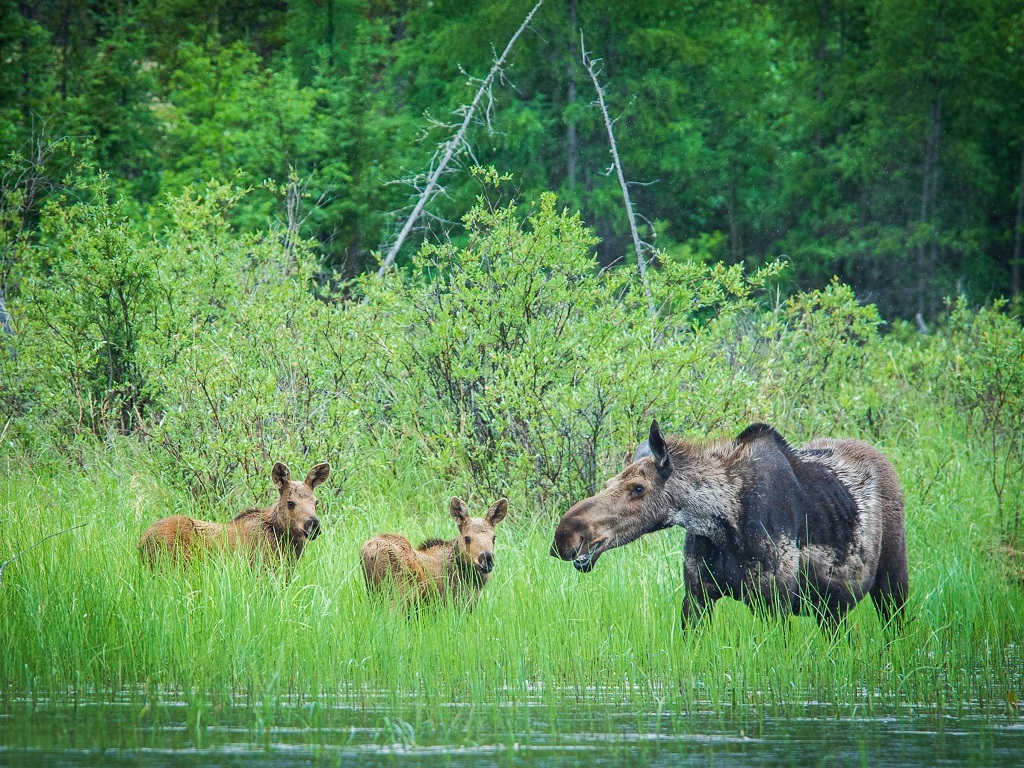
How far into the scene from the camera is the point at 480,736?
550cm

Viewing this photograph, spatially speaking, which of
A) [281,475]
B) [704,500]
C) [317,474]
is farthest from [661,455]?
[281,475]

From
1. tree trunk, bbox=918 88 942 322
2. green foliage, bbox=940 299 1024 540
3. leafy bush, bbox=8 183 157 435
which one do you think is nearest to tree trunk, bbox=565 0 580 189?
tree trunk, bbox=918 88 942 322

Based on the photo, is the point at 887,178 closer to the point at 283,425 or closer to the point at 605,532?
the point at 283,425

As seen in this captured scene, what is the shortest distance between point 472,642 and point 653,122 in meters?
24.8

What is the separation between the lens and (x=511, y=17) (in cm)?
2948

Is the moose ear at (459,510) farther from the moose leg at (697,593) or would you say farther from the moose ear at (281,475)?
the moose leg at (697,593)

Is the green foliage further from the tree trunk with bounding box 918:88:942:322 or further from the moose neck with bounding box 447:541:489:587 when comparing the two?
the tree trunk with bounding box 918:88:942:322

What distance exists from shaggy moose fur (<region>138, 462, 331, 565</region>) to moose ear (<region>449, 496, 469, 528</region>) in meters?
0.99

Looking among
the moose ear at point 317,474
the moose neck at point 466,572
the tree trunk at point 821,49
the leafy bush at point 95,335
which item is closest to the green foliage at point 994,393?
the moose neck at point 466,572

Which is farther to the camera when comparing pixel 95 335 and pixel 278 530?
pixel 95 335

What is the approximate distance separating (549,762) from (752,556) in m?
2.51

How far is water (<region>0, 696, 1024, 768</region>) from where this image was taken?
5059mm

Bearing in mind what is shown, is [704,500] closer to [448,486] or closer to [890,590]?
[890,590]

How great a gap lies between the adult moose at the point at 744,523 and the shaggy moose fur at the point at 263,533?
197 cm
